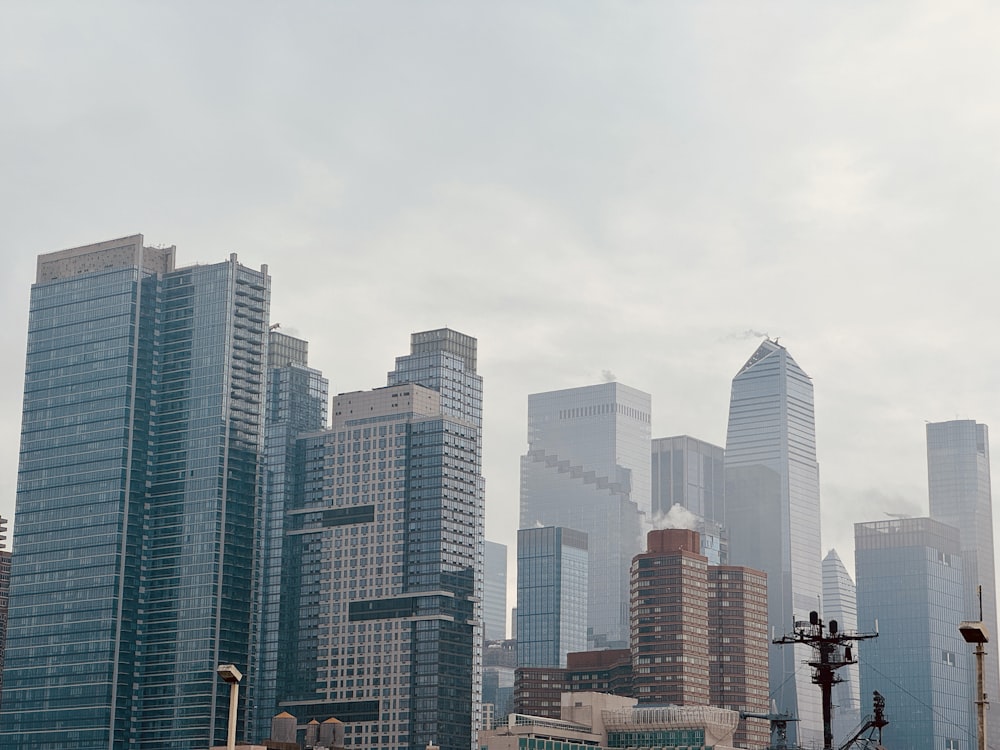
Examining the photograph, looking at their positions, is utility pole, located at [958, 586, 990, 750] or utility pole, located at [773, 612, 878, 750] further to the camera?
utility pole, located at [773, 612, 878, 750]

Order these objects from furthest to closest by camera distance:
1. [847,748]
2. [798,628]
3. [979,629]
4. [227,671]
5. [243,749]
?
[243,749] < [847,748] < [798,628] < [227,671] < [979,629]

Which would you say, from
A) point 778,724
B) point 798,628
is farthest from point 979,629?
point 778,724

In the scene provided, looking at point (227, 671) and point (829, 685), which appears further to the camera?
point (829, 685)

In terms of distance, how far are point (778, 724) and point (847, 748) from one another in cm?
1178

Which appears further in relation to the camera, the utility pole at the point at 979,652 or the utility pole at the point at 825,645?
the utility pole at the point at 825,645

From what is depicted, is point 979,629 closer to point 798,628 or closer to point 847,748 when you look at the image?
point 798,628

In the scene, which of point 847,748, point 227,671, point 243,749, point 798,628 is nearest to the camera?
point 227,671

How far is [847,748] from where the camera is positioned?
3570 inches

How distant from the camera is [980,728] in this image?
43.3 metres

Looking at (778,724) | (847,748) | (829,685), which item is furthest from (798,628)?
(778,724)

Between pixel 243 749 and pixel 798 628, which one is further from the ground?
pixel 798 628

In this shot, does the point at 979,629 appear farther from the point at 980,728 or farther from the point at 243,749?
the point at 243,749

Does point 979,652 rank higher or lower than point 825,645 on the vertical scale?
lower

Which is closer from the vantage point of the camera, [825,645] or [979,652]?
[979,652]
